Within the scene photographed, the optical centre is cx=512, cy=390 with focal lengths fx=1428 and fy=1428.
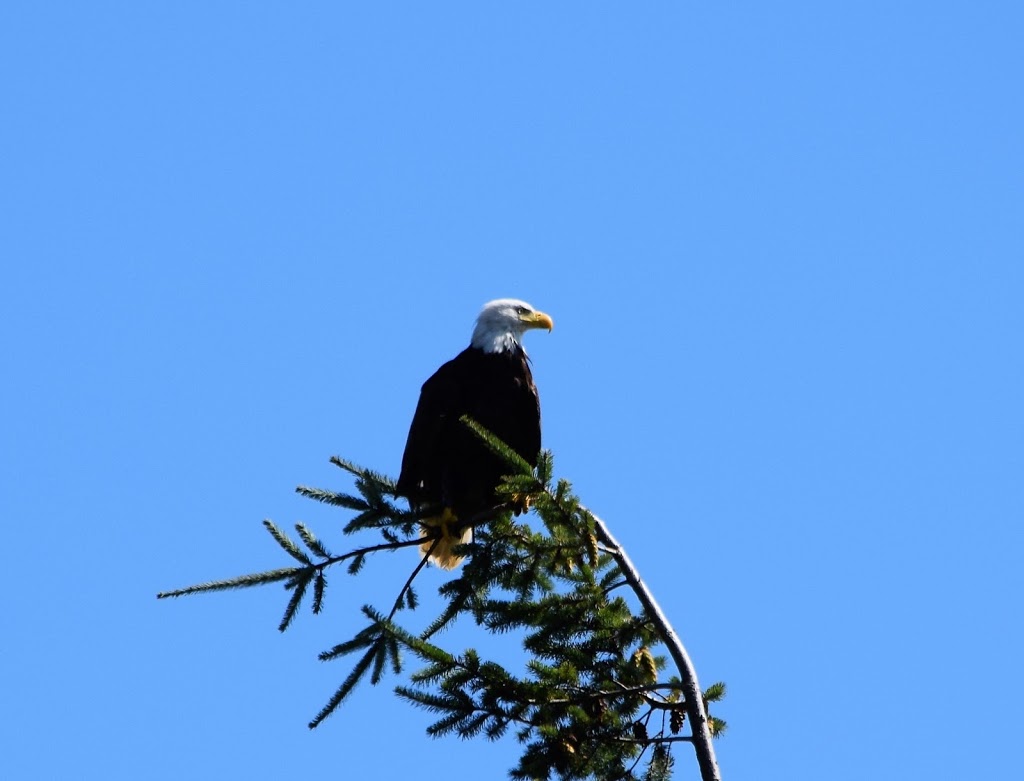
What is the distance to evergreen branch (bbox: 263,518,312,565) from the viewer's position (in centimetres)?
454

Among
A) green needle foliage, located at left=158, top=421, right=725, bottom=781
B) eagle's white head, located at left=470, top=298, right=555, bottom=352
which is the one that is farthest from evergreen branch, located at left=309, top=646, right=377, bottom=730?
eagle's white head, located at left=470, top=298, right=555, bottom=352

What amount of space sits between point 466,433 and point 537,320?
0.98 meters

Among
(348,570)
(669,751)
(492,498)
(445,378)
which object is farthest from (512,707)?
(445,378)

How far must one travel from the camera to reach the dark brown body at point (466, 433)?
5.90 metres

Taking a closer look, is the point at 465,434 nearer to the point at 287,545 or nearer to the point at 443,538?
the point at 443,538

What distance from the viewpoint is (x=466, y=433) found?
19.3ft

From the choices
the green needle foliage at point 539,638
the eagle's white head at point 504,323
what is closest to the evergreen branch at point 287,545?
the green needle foliage at point 539,638

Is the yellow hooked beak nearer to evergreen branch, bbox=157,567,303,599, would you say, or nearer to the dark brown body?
the dark brown body

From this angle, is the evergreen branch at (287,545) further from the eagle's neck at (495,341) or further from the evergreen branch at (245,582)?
the eagle's neck at (495,341)

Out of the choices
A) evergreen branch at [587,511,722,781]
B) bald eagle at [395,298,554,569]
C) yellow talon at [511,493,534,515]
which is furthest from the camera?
bald eagle at [395,298,554,569]

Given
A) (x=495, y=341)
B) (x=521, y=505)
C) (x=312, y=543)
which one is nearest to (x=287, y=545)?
(x=312, y=543)

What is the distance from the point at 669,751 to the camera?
4082 millimetres

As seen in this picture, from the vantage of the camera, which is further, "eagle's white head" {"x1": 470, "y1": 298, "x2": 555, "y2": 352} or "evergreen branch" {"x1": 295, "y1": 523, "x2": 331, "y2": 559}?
"eagle's white head" {"x1": 470, "y1": 298, "x2": 555, "y2": 352}

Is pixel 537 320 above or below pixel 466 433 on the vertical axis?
above
